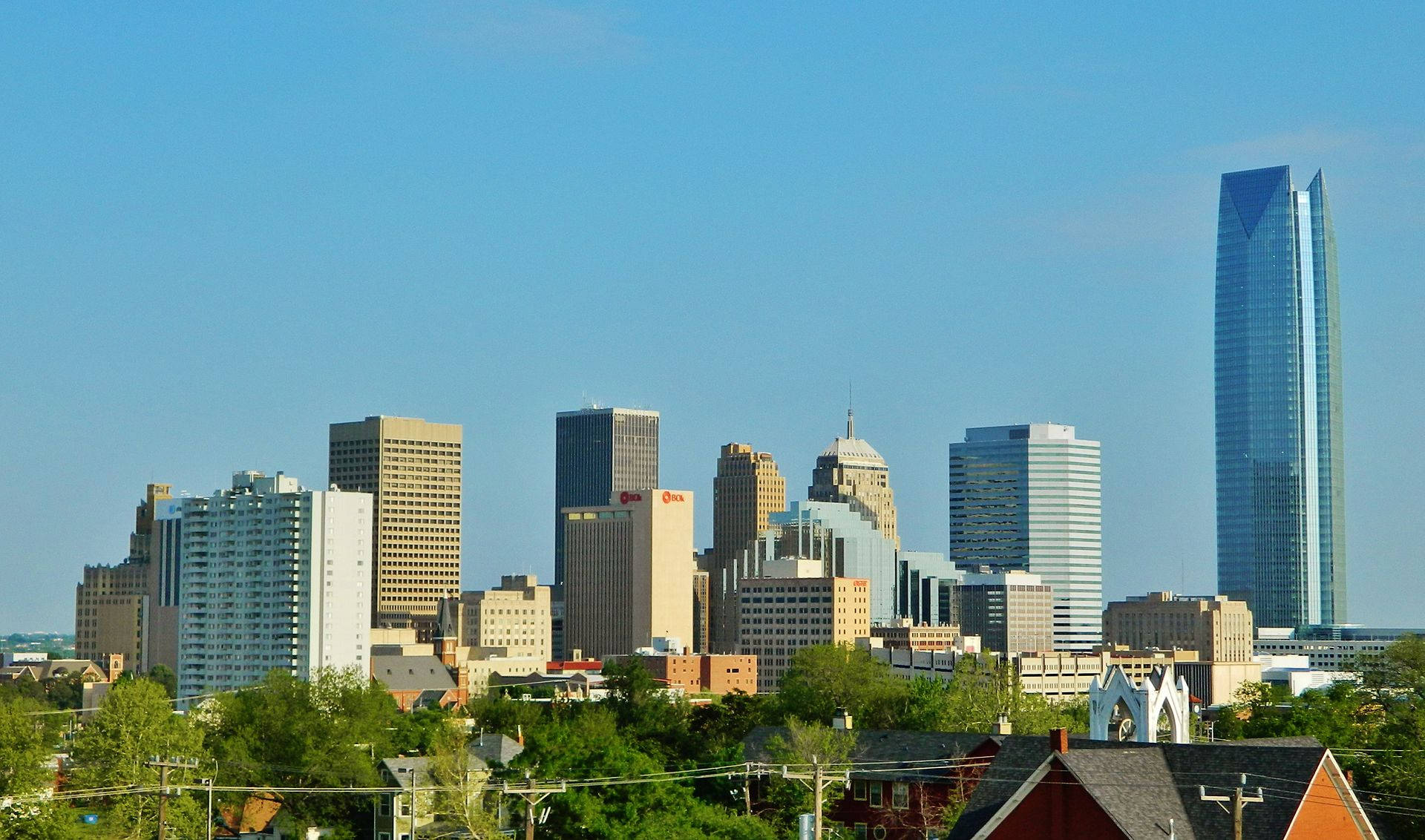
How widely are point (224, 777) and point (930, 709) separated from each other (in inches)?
2014

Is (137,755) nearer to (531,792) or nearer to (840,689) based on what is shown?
(531,792)

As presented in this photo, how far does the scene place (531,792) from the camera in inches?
3460

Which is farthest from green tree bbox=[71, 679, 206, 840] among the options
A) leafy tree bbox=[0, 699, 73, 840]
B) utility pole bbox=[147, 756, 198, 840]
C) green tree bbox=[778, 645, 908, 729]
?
green tree bbox=[778, 645, 908, 729]

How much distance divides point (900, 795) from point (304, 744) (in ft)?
146

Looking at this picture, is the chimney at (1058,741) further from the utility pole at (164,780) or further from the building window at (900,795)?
the utility pole at (164,780)

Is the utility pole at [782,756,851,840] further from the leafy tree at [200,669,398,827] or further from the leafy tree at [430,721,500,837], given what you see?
the leafy tree at [200,669,398,827]

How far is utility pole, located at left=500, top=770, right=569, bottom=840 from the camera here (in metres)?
87.8

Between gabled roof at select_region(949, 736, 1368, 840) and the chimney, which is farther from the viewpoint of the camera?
the chimney

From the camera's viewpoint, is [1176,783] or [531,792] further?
[531,792]

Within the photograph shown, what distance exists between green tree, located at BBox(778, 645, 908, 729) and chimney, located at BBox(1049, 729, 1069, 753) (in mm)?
65262

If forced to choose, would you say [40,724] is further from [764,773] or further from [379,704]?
[764,773]

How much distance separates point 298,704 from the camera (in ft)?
456

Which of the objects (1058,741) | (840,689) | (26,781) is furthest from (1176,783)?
(840,689)

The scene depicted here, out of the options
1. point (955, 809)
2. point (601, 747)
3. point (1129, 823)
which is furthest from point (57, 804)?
point (1129, 823)
